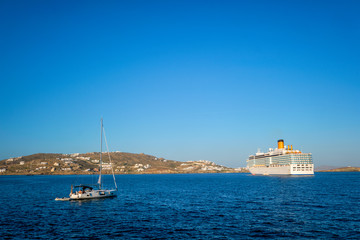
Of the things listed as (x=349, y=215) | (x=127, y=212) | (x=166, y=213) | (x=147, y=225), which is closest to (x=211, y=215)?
(x=166, y=213)

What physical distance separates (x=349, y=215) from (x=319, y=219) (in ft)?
23.1

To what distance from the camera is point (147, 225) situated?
129 feet

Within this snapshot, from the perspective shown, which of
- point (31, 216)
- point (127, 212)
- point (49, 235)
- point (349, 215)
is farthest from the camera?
point (127, 212)

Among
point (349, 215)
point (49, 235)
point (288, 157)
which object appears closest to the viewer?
point (49, 235)

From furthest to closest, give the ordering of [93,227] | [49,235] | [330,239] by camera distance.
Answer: [93,227] < [49,235] < [330,239]

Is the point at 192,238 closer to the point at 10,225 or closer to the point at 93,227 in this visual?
the point at 93,227

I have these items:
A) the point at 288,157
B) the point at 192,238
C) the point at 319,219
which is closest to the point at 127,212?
the point at 192,238

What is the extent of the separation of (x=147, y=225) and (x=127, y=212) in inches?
522

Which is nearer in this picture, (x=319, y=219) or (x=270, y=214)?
(x=319, y=219)

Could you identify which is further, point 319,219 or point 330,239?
point 319,219

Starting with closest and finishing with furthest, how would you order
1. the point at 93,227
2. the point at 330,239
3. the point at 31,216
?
the point at 330,239
the point at 93,227
the point at 31,216

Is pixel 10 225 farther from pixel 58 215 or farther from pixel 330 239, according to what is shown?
pixel 330 239

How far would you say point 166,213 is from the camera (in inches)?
1919

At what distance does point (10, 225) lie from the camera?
132ft
